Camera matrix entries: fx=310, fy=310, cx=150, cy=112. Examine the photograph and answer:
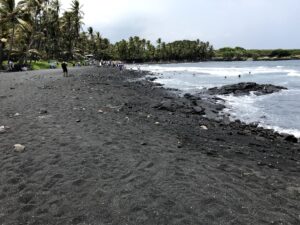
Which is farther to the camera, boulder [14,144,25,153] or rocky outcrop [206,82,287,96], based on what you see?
rocky outcrop [206,82,287,96]

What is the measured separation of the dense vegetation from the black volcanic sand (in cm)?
4757

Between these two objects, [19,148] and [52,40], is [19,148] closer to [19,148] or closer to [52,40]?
[19,148]

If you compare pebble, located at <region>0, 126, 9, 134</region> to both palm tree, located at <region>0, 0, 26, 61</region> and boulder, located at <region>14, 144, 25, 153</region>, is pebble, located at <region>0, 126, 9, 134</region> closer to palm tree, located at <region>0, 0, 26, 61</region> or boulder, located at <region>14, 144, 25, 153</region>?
boulder, located at <region>14, 144, 25, 153</region>

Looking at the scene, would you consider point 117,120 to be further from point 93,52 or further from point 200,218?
point 93,52

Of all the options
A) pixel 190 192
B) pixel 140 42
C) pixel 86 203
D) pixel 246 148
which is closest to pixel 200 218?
pixel 190 192

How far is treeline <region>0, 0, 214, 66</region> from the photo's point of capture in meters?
55.8

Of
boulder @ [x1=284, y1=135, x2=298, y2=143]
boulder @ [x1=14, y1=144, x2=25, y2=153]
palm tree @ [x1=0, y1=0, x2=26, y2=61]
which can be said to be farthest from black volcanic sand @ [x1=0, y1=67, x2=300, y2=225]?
palm tree @ [x1=0, y1=0, x2=26, y2=61]

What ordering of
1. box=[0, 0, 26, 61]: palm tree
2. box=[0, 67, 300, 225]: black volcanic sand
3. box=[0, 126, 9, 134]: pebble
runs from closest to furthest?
1. box=[0, 67, 300, 225]: black volcanic sand
2. box=[0, 126, 9, 134]: pebble
3. box=[0, 0, 26, 61]: palm tree

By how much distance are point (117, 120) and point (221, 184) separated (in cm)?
743

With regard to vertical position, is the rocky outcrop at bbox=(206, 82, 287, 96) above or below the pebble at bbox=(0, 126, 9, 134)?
below

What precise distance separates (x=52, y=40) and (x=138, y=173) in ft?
317

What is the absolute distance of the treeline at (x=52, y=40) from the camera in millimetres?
55812

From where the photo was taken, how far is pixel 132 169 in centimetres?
860

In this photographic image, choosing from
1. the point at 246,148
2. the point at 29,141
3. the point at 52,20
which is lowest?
the point at 246,148
